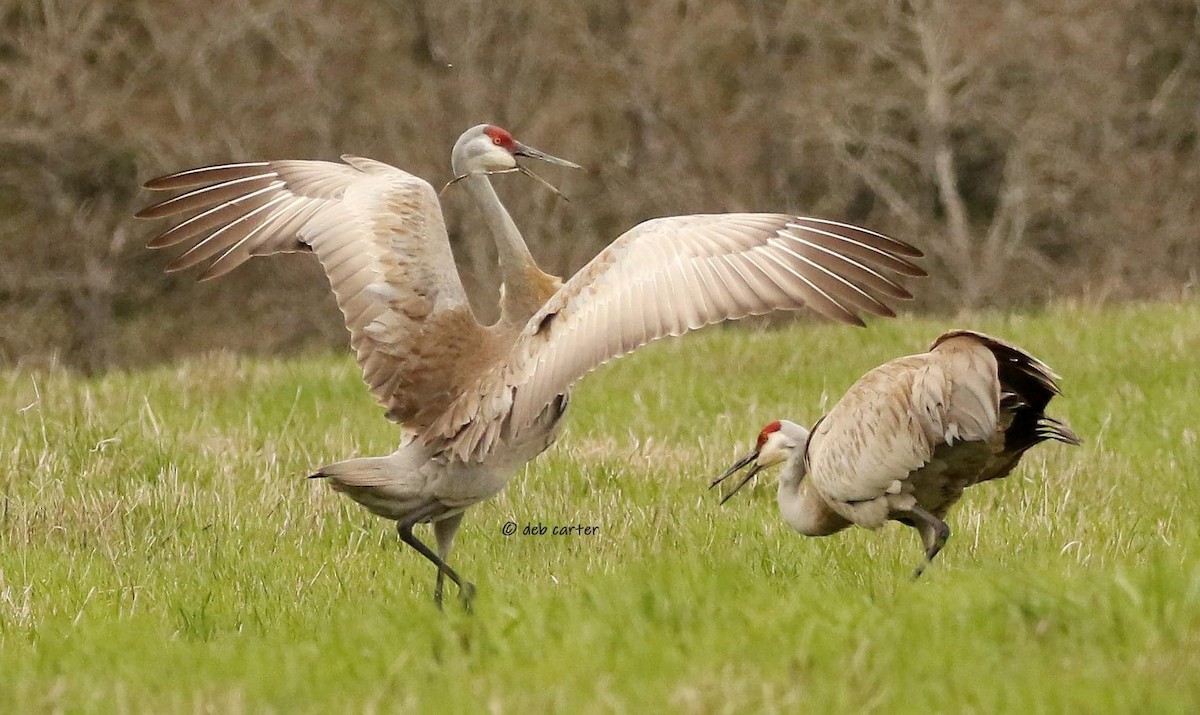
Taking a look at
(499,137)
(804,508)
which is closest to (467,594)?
(804,508)

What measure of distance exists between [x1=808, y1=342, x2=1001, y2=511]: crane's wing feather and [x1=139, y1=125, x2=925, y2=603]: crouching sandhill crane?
450 mm

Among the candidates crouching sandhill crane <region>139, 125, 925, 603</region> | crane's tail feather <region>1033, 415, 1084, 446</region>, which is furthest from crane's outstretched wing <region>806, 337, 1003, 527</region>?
crouching sandhill crane <region>139, 125, 925, 603</region>

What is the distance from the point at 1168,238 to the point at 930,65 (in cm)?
469

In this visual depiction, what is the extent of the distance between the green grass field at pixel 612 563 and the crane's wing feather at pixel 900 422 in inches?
12.5

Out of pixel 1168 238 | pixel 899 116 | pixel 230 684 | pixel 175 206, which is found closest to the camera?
pixel 230 684

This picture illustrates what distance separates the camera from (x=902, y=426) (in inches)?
234

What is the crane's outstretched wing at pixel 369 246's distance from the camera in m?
6.05

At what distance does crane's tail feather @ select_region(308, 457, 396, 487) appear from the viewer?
18.6ft

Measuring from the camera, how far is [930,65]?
26547mm

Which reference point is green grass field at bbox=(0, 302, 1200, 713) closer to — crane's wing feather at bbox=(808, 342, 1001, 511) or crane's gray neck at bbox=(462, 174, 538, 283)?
crane's wing feather at bbox=(808, 342, 1001, 511)

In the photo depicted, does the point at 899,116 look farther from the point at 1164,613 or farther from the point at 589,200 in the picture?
the point at 1164,613

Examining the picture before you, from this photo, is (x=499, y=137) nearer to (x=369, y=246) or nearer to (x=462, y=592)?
(x=369, y=246)

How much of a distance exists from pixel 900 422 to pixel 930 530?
545 mm

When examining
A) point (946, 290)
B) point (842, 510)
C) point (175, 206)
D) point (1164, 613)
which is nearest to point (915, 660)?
point (1164, 613)
